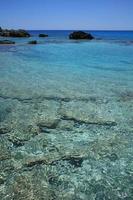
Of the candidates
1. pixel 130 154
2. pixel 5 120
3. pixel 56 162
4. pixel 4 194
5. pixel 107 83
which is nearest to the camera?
pixel 4 194

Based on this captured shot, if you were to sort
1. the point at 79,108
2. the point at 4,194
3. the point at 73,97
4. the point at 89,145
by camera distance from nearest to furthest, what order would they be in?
the point at 4,194
the point at 89,145
the point at 79,108
the point at 73,97

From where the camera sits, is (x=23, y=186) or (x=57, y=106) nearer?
(x=23, y=186)

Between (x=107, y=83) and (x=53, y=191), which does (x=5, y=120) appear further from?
(x=107, y=83)

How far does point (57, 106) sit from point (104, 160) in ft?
14.6

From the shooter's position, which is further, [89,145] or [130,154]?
[89,145]

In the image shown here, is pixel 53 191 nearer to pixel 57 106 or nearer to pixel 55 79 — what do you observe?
pixel 57 106

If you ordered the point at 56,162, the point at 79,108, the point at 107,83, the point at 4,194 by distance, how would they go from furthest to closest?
the point at 107,83 < the point at 79,108 < the point at 56,162 < the point at 4,194

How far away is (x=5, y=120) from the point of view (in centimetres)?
893

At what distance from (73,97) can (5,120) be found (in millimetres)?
4001

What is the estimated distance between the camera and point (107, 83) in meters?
15.2

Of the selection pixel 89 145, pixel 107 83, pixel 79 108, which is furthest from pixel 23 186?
pixel 107 83

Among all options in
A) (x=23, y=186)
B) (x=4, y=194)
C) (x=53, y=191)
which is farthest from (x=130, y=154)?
(x=4, y=194)

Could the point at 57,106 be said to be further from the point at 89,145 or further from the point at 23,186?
the point at 23,186

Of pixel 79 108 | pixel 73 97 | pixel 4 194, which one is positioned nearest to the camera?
pixel 4 194
